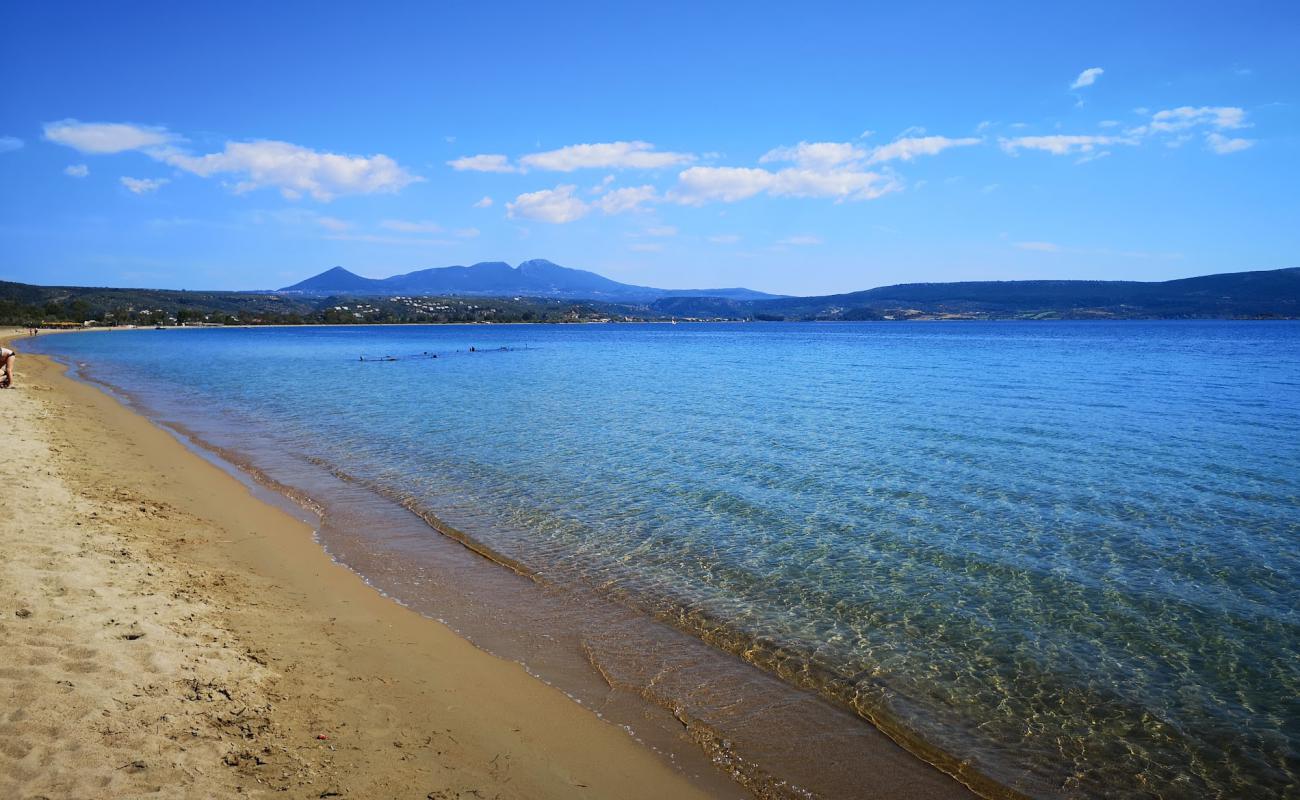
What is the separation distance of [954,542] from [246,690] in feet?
34.3

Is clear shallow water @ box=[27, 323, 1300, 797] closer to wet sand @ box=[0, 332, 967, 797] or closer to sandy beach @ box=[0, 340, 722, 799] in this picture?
wet sand @ box=[0, 332, 967, 797]

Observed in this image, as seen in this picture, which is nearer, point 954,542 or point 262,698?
point 262,698

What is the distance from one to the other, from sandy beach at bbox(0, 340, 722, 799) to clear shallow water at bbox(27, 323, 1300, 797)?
8.84 feet

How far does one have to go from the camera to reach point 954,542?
12102 mm

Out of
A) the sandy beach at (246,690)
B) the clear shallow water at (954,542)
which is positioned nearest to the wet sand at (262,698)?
the sandy beach at (246,690)

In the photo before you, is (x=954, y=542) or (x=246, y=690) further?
(x=954, y=542)

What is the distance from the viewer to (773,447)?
67.3ft

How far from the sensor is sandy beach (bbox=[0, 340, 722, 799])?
5125mm

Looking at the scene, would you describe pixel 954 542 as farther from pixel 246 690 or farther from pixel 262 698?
pixel 246 690

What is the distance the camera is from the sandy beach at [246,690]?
5.12 meters

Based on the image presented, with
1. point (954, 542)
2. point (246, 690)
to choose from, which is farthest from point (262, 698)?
point (954, 542)

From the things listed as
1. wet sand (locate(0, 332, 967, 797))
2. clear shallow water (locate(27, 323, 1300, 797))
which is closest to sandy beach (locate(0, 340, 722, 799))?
wet sand (locate(0, 332, 967, 797))

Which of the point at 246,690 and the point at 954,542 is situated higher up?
the point at 246,690

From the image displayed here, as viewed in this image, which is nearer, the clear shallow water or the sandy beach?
the sandy beach
